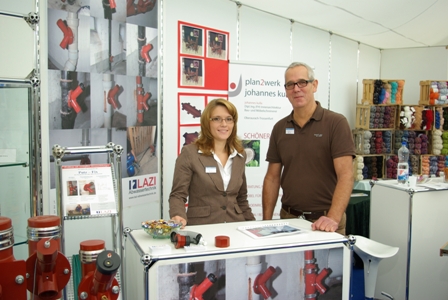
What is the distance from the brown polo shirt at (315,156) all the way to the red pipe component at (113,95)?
1473mm

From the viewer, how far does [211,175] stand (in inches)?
87.8

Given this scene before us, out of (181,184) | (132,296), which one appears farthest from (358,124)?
(132,296)

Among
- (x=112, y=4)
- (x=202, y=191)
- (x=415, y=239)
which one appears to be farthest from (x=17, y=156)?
(x=415, y=239)

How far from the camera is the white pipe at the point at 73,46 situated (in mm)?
2838

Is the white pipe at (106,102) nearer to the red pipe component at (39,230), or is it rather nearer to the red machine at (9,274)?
the red pipe component at (39,230)

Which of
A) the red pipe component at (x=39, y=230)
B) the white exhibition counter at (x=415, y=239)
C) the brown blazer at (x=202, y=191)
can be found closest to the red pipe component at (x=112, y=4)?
the brown blazer at (x=202, y=191)

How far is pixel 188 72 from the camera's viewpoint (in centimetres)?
379

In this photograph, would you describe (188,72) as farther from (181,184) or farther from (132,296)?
(132,296)

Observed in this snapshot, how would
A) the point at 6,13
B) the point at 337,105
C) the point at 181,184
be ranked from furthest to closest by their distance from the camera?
the point at 337,105
the point at 181,184
the point at 6,13

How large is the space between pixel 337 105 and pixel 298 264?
16.0ft

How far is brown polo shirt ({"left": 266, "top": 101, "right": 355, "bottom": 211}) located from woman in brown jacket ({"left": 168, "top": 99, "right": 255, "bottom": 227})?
348mm

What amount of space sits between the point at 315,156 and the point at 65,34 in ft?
6.33

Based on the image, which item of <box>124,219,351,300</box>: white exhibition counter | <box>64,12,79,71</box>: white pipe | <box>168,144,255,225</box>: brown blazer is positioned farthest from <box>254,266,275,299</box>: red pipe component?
<box>64,12,79,71</box>: white pipe

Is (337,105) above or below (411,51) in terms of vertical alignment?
below
